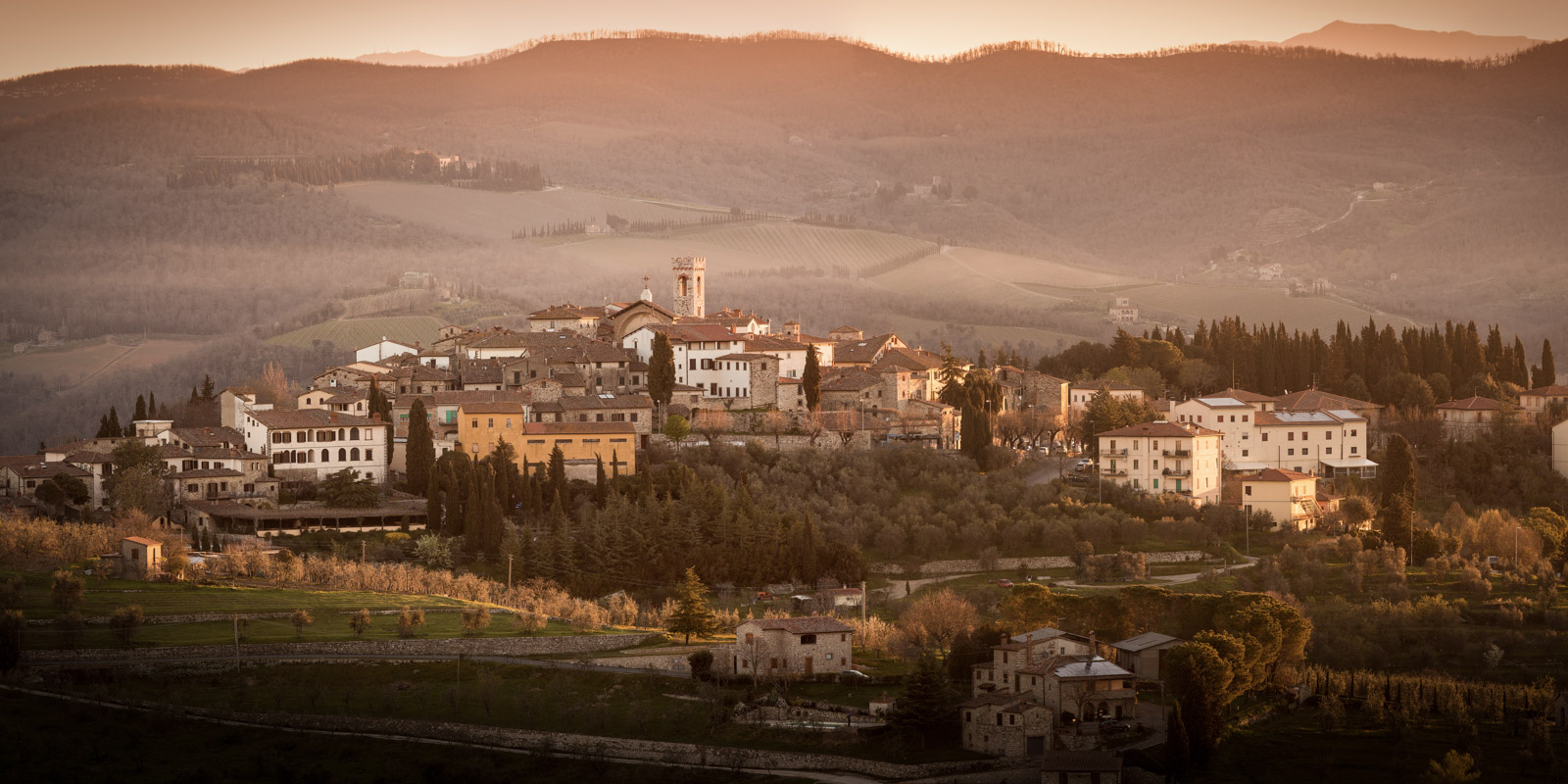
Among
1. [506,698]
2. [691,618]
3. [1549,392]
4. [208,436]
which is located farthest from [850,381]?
[1549,392]

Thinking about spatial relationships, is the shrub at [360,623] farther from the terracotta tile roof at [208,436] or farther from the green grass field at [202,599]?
the terracotta tile roof at [208,436]

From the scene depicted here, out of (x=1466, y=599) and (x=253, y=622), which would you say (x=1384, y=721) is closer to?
(x=1466, y=599)

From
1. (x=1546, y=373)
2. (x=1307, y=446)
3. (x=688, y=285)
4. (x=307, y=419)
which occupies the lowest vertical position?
(x=1307, y=446)

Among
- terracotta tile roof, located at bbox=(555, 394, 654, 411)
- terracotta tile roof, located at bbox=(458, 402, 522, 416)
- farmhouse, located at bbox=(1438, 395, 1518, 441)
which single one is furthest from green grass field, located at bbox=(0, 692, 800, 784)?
farmhouse, located at bbox=(1438, 395, 1518, 441)

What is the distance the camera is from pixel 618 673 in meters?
48.0

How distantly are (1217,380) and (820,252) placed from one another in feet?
340

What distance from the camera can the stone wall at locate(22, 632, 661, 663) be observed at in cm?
4644

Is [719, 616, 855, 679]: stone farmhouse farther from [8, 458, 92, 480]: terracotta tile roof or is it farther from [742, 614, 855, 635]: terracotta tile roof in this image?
[8, 458, 92, 480]: terracotta tile roof

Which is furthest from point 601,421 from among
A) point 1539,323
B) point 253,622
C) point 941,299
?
point 1539,323

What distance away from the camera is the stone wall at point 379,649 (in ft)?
152

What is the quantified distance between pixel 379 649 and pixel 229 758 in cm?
701

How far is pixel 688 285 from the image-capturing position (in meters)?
99.3

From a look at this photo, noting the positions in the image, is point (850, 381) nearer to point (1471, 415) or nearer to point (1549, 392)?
point (1471, 415)

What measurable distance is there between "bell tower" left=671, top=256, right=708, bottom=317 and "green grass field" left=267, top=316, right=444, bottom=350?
19.7m
